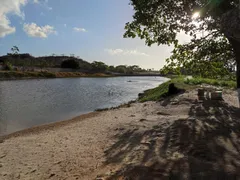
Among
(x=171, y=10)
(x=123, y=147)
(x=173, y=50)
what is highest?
(x=171, y=10)

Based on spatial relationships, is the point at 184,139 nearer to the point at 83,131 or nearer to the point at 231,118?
the point at 231,118

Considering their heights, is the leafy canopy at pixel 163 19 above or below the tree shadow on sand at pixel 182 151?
above

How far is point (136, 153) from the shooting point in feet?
20.5

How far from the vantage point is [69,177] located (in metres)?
5.50

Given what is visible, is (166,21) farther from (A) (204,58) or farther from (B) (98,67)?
(B) (98,67)

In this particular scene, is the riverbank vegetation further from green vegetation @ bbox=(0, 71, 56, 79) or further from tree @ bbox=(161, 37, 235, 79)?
tree @ bbox=(161, 37, 235, 79)

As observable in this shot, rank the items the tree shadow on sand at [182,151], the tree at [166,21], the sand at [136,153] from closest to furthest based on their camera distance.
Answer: the tree shadow on sand at [182,151], the sand at [136,153], the tree at [166,21]

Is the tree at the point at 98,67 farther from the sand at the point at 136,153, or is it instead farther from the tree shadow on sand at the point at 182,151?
the tree shadow on sand at the point at 182,151

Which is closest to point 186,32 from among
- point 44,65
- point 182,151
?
point 182,151

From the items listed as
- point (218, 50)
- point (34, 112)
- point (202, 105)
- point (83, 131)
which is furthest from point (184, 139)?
point (34, 112)

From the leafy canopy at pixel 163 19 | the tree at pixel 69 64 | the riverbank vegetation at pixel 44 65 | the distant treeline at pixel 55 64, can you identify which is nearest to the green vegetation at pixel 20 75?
the riverbank vegetation at pixel 44 65

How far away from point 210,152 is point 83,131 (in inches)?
259

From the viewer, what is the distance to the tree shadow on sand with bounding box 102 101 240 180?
173 inches

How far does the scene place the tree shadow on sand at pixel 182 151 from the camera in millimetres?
4406
